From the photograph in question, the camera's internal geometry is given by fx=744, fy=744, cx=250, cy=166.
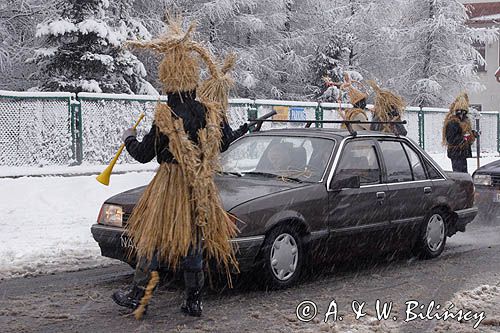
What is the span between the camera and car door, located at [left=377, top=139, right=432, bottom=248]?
791 centimetres

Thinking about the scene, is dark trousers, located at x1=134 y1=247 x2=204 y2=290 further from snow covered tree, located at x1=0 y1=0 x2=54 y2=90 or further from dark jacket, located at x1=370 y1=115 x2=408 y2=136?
snow covered tree, located at x1=0 y1=0 x2=54 y2=90

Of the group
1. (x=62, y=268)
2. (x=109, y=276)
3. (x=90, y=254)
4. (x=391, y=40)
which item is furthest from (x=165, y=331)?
(x=391, y=40)

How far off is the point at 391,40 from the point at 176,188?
103ft

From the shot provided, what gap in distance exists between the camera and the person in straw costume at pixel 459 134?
1299 centimetres

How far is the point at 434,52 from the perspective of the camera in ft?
118

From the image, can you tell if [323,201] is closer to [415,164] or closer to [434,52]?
[415,164]

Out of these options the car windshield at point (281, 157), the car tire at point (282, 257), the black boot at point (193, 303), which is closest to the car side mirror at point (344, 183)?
the car windshield at point (281, 157)

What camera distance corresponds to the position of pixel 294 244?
6.77 m

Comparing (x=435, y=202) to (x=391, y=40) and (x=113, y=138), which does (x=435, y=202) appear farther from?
(x=391, y=40)

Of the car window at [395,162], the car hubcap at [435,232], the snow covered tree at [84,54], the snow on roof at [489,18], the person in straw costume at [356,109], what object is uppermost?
the snow on roof at [489,18]

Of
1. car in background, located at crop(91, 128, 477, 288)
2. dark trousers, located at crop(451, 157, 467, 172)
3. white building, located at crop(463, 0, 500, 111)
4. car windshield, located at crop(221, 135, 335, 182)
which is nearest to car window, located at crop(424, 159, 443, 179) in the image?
car in background, located at crop(91, 128, 477, 288)

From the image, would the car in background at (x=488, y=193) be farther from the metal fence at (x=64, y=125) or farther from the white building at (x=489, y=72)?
the white building at (x=489, y=72)

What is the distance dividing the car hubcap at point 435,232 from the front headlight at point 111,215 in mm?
3604

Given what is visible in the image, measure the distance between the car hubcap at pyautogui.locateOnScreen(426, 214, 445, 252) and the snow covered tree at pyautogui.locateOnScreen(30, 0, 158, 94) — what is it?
1479 cm
